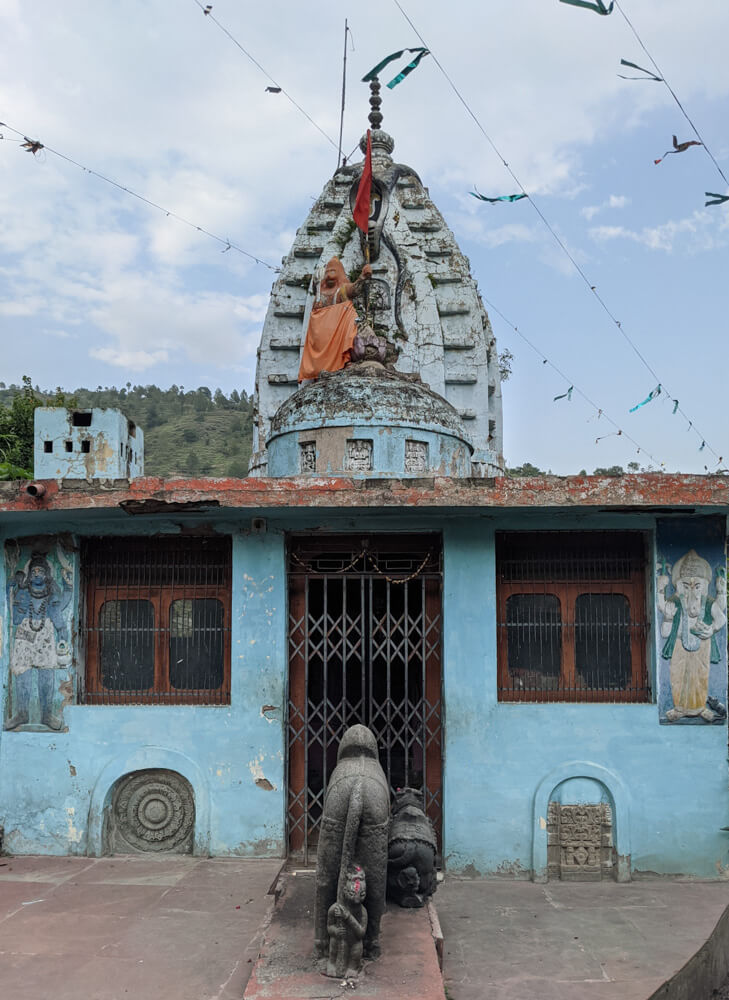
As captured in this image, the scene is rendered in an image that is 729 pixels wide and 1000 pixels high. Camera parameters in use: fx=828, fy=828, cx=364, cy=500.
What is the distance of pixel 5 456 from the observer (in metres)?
20.5

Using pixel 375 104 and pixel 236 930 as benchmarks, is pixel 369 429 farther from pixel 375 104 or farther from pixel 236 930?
pixel 375 104

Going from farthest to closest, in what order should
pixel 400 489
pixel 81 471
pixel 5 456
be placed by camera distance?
pixel 5 456, pixel 81 471, pixel 400 489

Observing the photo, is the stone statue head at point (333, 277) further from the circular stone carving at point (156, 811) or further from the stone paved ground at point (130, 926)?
the stone paved ground at point (130, 926)

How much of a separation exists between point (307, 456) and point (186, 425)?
115ft

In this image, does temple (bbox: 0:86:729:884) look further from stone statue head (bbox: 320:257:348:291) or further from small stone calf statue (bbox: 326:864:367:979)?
stone statue head (bbox: 320:257:348:291)

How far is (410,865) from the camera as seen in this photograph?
614 centimetres

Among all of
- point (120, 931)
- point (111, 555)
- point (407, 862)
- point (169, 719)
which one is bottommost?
point (120, 931)

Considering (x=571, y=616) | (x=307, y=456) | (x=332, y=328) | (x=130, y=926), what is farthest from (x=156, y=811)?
(x=332, y=328)

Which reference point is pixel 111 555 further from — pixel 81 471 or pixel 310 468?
pixel 81 471

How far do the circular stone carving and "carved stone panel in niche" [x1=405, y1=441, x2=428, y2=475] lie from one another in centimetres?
499

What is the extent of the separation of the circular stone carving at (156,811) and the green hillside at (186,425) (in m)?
22.2

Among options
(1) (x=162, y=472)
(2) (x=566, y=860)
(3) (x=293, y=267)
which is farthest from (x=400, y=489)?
(1) (x=162, y=472)

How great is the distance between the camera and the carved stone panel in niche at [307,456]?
11.2 meters

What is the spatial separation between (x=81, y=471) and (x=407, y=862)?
35.8ft
